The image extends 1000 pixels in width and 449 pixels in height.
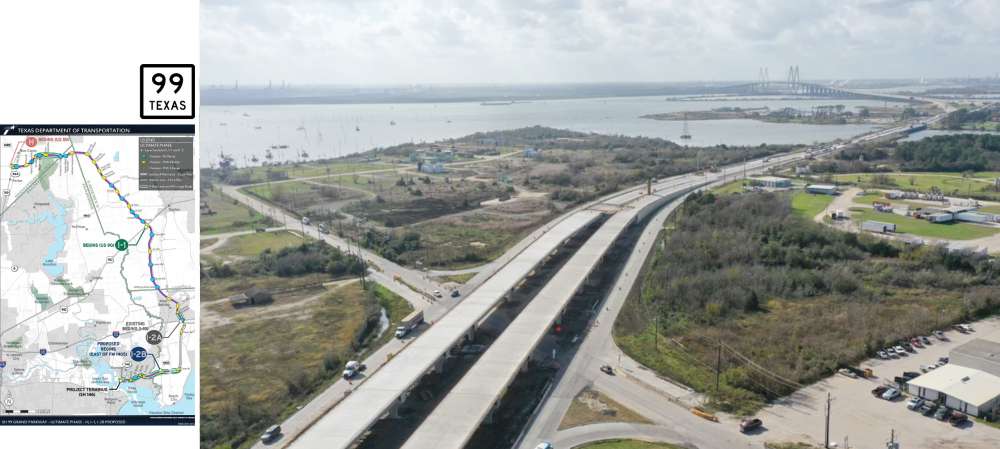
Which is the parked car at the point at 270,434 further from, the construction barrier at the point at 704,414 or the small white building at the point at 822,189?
the small white building at the point at 822,189

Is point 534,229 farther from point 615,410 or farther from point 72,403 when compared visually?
point 72,403

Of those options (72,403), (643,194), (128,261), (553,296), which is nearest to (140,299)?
(128,261)

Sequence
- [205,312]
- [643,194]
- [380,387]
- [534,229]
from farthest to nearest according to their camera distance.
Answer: [643,194], [534,229], [205,312], [380,387]

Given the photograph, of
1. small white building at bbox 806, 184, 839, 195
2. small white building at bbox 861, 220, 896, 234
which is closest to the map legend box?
small white building at bbox 861, 220, 896, 234

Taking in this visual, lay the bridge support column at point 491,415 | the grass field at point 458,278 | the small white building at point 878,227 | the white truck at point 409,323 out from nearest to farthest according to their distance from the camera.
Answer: the bridge support column at point 491,415, the white truck at point 409,323, the grass field at point 458,278, the small white building at point 878,227

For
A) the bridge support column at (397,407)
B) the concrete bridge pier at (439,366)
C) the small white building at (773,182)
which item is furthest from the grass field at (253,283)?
the small white building at (773,182)

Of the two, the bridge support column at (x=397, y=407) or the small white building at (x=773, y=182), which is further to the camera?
the small white building at (x=773, y=182)

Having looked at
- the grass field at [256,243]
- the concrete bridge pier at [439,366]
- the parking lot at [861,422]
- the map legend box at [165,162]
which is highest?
the map legend box at [165,162]
